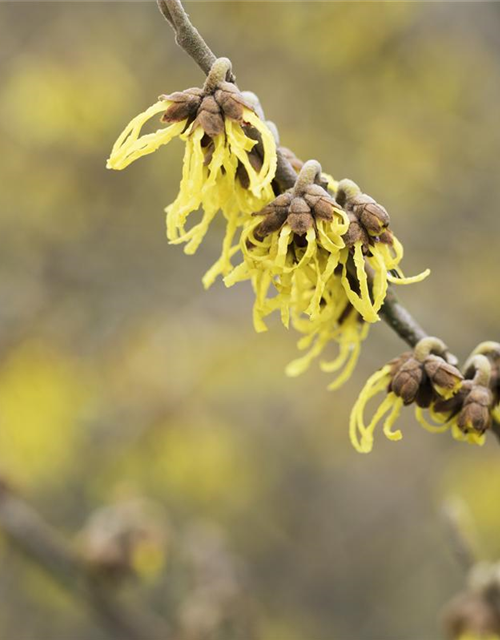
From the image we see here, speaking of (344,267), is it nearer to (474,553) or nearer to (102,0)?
(474,553)

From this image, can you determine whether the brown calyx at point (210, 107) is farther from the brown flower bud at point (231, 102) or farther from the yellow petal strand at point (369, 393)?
the yellow petal strand at point (369, 393)

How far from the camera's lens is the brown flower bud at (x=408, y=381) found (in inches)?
60.3

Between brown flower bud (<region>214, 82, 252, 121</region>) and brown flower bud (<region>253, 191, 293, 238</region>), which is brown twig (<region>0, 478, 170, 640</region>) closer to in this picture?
brown flower bud (<region>253, 191, 293, 238</region>)

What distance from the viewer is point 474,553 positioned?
6.98ft

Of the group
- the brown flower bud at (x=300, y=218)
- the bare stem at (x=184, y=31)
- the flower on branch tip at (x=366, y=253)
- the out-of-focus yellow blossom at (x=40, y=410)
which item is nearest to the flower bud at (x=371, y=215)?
the flower on branch tip at (x=366, y=253)

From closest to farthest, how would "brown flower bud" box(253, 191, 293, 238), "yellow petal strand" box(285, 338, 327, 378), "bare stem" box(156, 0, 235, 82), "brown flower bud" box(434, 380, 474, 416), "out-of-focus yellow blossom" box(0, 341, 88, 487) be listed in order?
"bare stem" box(156, 0, 235, 82) → "brown flower bud" box(253, 191, 293, 238) → "brown flower bud" box(434, 380, 474, 416) → "yellow petal strand" box(285, 338, 327, 378) → "out-of-focus yellow blossom" box(0, 341, 88, 487)

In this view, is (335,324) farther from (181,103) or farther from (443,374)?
(181,103)

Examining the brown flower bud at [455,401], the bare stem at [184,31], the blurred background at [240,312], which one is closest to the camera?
A: the bare stem at [184,31]

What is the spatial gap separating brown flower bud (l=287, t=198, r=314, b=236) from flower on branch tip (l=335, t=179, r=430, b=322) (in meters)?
0.08

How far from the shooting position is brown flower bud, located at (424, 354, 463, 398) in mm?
1516

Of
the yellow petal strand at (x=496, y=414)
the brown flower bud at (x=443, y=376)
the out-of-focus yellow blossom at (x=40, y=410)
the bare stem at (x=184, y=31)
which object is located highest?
the out-of-focus yellow blossom at (x=40, y=410)

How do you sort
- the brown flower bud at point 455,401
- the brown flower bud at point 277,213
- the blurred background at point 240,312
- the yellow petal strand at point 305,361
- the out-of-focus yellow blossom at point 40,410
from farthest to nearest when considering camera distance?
1. the blurred background at point 240,312
2. the out-of-focus yellow blossom at point 40,410
3. the yellow petal strand at point 305,361
4. the brown flower bud at point 455,401
5. the brown flower bud at point 277,213

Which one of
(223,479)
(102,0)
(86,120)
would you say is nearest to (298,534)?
(223,479)

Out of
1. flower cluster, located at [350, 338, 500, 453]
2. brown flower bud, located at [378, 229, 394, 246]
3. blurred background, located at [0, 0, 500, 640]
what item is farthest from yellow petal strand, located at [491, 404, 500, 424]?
blurred background, located at [0, 0, 500, 640]
